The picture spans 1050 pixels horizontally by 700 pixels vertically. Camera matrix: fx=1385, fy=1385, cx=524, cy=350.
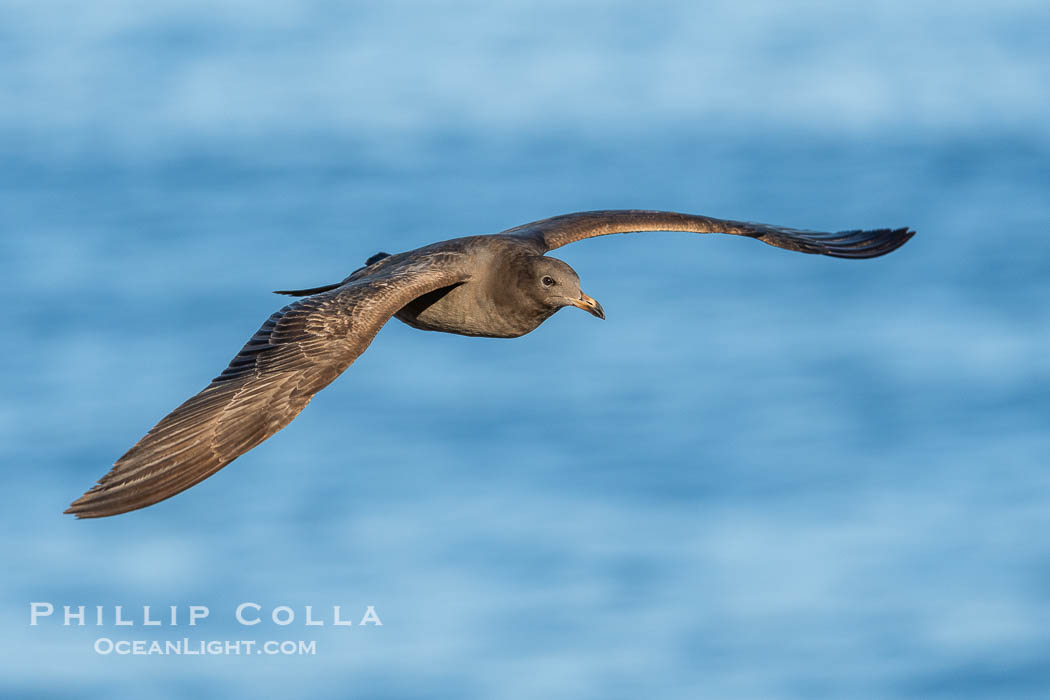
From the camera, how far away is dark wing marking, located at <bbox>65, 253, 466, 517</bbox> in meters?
11.9

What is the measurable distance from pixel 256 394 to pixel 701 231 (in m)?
6.75

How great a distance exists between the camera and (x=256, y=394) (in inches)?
500

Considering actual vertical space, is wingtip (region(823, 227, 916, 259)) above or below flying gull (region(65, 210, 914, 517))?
above

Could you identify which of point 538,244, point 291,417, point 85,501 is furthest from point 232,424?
point 538,244

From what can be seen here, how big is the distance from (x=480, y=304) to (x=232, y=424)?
3.65 metres

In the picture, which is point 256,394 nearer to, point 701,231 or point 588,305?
point 588,305

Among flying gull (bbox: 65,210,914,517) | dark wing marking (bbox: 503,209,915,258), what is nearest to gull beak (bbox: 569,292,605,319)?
flying gull (bbox: 65,210,914,517)

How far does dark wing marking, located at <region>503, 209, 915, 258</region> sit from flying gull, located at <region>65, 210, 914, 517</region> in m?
0.02

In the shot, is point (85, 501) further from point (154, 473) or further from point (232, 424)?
point (232, 424)

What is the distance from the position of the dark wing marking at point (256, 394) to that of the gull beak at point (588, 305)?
165 cm

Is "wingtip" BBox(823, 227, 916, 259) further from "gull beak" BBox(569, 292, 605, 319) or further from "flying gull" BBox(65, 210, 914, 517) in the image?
"gull beak" BBox(569, 292, 605, 319)

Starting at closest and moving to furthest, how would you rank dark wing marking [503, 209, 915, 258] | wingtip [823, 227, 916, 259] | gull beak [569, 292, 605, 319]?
gull beak [569, 292, 605, 319] < dark wing marking [503, 209, 915, 258] < wingtip [823, 227, 916, 259]

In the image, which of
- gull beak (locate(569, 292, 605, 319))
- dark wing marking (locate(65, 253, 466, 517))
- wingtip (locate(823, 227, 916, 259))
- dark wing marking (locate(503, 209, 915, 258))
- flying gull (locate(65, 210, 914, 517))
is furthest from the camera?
wingtip (locate(823, 227, 916, 259))

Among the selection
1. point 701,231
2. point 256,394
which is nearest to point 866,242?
point 701,231
